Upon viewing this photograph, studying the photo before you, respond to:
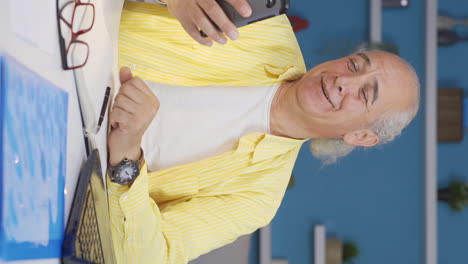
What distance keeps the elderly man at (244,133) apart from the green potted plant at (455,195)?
1063mm

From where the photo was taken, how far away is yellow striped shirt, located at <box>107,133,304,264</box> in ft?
3.72

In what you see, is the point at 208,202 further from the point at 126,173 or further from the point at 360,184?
the point at 360,184

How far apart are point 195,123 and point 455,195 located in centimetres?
155

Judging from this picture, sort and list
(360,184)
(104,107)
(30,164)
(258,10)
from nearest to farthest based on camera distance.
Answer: (30,164) < (104,107) < (258,10) < (360,184)

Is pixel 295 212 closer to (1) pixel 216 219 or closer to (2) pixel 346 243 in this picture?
(2) pixel 346 243

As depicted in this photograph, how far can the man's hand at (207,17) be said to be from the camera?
96 cm

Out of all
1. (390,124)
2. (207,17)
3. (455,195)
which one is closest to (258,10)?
(207,17)

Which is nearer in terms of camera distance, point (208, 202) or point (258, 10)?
point (258, 10)

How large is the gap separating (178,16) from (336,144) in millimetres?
781

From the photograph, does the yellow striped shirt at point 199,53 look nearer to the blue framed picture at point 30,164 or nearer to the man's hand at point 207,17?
Answer: the man's hand at point 207,17

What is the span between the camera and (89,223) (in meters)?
0.70

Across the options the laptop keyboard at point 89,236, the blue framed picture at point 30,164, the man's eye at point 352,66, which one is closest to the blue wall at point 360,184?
the man's eye at point 352,66

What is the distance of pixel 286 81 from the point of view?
4.87 ft

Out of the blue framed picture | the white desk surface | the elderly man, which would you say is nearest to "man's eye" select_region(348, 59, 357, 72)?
the elderly man
